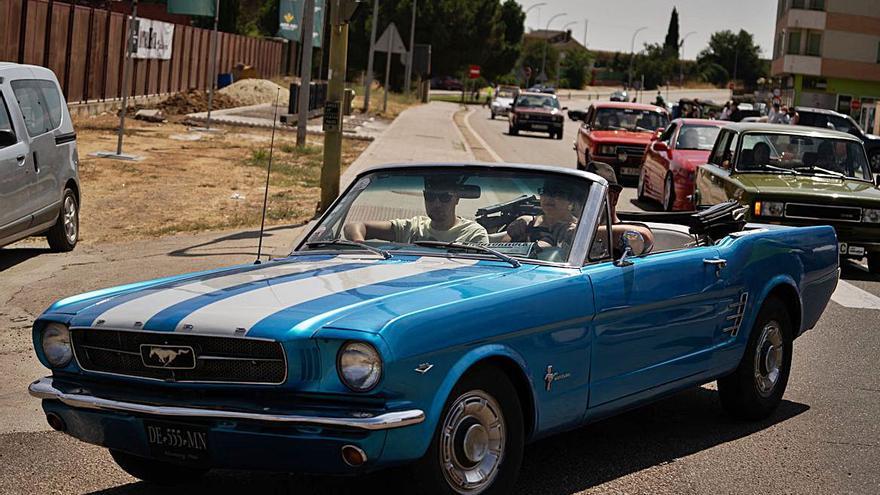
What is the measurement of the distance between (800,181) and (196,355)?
10.6 meters

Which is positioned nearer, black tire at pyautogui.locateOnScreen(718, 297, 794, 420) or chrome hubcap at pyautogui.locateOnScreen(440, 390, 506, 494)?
chrome hubcap at pyautogui.locateOnScreen(440, 390, 506, 494)

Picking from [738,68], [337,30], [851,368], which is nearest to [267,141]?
[337,30]

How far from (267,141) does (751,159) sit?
17.0 metres

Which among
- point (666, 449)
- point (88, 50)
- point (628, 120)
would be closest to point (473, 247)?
point (666, 449)

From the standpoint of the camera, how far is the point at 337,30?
15.5 meters

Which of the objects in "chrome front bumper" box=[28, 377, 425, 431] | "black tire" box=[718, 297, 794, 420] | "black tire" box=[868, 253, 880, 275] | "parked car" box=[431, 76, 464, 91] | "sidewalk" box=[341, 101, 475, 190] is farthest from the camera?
"parked car" box=[431, 76, 464, 91]

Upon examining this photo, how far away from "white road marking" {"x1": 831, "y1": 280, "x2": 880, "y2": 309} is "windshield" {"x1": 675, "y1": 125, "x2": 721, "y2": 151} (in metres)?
A: 7.11

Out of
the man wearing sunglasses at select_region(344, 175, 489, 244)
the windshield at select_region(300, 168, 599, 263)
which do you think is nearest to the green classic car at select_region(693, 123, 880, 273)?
the windshield at select_region(300, 168, 599, 263)

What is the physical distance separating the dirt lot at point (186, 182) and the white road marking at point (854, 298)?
6.76 meters

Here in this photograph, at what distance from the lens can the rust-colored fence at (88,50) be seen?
29438 millimetres

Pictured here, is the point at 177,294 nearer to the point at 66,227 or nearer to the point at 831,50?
the point at 66,227

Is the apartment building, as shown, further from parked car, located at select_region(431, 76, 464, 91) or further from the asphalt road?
the asphalt road

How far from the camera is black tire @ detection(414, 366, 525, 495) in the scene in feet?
15.8

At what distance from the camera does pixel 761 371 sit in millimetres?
7391
